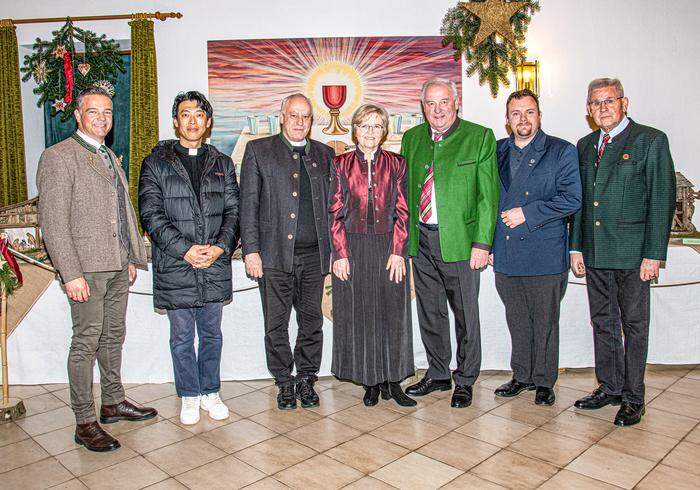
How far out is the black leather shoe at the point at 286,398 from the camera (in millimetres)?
3047

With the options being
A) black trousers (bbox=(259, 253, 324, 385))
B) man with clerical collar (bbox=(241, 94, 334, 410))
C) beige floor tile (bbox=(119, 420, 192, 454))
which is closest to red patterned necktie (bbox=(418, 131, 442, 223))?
man with clerical collar (bbox=(241, 94, 334, 410))

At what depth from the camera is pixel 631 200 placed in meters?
2.80

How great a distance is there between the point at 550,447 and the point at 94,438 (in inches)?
83.2

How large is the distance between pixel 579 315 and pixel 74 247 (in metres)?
2.92

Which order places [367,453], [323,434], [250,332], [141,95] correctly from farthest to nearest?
[141,95] → [250,332] → [323,434] → [367,453]

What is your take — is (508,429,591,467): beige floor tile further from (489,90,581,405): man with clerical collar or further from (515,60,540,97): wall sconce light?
(515,60,540,97): wall sconce light

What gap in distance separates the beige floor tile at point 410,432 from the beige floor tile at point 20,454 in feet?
5.16

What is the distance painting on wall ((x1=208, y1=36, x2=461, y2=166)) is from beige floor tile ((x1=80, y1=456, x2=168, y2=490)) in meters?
2.86

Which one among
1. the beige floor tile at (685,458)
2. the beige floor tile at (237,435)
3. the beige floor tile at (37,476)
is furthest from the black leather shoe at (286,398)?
the beige floor tile at (685,458)

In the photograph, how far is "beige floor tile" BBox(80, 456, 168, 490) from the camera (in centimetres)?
227

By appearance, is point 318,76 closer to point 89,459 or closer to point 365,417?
Answer: point 365,417

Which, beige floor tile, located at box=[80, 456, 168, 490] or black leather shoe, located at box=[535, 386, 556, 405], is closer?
beige floor tile, located at box=[80, 456, 168, 490]

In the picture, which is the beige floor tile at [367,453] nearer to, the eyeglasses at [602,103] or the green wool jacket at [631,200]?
the green wool jacket at [631,200]

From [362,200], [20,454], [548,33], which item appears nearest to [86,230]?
[20,454]
